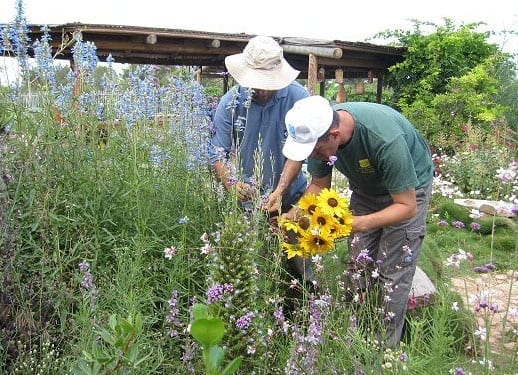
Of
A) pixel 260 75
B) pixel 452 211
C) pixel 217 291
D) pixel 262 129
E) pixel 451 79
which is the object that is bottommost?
pixel 452 211

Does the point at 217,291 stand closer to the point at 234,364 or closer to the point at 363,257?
the point at 234,364

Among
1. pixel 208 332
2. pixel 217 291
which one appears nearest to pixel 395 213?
pixel 217 291

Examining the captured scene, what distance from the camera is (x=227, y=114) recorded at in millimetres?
3838

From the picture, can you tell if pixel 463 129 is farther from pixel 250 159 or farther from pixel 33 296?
pixel 33 296

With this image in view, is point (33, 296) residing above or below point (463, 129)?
above

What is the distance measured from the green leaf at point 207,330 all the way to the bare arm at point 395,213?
1.66 metres

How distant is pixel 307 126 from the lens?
9.57 ft

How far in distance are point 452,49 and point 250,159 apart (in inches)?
557

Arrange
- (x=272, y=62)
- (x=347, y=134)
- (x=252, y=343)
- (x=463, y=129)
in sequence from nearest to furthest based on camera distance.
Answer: (x=252, y=343) < (x=347, y=134) < (x=272, y=62) < (x=463, y=129)

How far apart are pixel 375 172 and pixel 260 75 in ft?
2.96

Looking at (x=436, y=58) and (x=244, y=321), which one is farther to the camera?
(x=436, y=58)

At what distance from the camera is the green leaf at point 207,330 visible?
4.74 feet

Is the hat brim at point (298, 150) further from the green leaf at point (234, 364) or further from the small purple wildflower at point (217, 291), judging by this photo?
the green leaf at point (234, 364)

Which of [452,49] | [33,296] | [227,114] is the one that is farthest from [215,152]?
[452,49]
